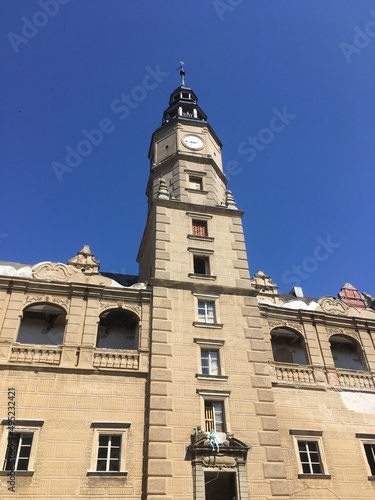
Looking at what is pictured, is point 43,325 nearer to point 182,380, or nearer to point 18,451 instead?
point 18,451

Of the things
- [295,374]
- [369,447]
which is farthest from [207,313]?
[369,447]

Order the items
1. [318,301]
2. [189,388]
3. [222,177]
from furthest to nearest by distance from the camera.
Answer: [222,177]
[318,301]
[189,388]

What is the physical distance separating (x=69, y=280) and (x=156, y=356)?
21.3 feet

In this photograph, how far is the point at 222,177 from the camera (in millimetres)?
32438

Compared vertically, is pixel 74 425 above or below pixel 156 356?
below

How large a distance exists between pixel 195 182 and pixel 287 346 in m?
12.6

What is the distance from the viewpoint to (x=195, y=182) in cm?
3006

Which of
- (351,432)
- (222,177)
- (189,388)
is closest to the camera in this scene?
(189,388)

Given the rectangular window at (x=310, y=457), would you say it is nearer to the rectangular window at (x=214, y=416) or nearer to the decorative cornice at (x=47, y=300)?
the rectangular window at (x=214, y=416)

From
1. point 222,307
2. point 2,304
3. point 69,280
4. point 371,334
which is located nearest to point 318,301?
point 371,334

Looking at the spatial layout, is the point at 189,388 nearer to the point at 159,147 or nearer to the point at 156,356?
the point at 156,356

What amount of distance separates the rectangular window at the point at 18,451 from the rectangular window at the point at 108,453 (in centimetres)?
284

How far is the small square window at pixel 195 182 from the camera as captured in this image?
29692mm

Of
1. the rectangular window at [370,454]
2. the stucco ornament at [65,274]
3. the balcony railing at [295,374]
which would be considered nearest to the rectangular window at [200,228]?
the stucco ornament at [65,274]
